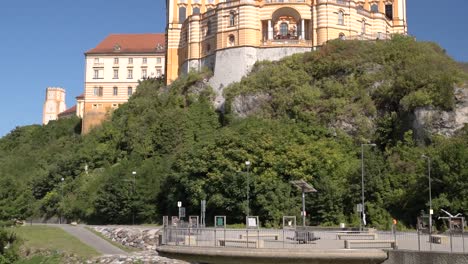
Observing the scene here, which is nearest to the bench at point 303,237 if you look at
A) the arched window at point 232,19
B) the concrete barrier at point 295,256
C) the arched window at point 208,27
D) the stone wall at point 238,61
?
the concrete barrier at point 295,256

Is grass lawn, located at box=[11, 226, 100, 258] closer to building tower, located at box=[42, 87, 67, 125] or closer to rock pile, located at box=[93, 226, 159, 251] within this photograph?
rock pile, located at box=[93, 226, 159, 251]

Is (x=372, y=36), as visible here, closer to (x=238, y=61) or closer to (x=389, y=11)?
(x=389, y=11)

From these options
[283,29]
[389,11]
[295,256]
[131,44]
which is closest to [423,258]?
[295,256]

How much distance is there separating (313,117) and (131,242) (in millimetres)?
29242

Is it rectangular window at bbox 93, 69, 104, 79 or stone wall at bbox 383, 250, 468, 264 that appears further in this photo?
rectangular window at bbox 93, 69, 104, 79

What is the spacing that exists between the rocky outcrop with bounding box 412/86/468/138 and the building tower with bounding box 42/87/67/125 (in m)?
136

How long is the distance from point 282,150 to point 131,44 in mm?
71264

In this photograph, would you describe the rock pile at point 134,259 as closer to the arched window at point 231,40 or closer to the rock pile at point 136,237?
the rock pile at point 136,237

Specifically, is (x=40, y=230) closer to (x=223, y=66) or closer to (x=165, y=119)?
(x=165, y=119)

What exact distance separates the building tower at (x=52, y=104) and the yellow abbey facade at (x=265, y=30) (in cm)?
10507

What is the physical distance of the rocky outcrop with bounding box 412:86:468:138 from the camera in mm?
Answer: 58781

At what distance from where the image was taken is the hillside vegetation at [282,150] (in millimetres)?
54406

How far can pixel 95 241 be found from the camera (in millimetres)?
45156

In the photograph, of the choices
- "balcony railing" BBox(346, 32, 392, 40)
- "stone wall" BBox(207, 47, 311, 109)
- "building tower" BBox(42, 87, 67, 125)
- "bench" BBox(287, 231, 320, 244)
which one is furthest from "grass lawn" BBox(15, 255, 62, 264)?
"building tower" BBox(42, 87, 67, 125)
